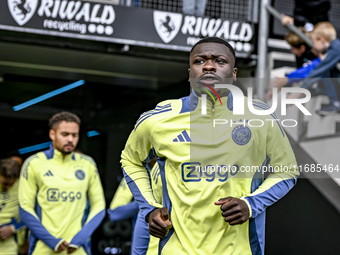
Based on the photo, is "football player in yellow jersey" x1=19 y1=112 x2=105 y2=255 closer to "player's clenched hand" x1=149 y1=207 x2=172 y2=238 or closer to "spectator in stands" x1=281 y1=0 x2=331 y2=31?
"player's clenched hand" x1=149 y1=207 x2=172 y2=238

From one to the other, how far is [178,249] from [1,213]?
13.0ft

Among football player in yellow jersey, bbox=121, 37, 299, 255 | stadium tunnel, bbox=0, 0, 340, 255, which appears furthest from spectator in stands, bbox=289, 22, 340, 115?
football player in yellow jersey, bbox=121, 37, 299, 255

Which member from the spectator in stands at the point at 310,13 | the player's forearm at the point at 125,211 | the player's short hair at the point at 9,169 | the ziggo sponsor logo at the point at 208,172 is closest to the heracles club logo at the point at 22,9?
the player's short hair at the point at 9,169

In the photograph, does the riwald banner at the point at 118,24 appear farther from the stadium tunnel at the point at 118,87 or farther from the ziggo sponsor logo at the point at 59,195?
the ziggo sponsor logo at the point at 59,195

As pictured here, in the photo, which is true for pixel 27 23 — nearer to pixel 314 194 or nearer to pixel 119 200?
pixel 119 200

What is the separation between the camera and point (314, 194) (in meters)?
5.63

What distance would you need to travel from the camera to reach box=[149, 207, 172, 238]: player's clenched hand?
259 cm

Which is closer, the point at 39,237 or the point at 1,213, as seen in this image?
the point at 39,237

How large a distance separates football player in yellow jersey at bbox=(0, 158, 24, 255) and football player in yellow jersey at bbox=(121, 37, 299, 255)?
11.8 feet

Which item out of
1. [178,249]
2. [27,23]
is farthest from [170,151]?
[27,23]

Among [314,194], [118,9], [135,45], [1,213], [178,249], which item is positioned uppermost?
[118,9]

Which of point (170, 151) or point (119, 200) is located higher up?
point (170, 151)

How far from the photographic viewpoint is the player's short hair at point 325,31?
249 inches

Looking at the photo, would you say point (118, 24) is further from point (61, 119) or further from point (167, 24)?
point (61, 119)
